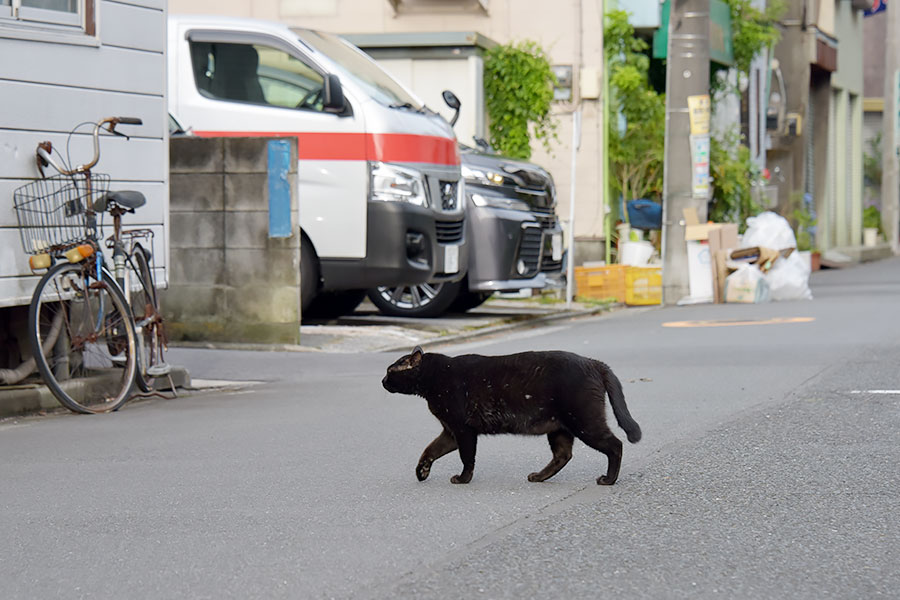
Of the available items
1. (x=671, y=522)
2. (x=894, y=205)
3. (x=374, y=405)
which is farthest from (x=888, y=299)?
(x=894, y=205)

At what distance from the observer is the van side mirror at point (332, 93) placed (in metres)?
11.6

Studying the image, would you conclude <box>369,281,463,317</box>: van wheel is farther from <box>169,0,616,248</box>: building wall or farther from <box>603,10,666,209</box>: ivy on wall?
<box>603,10,666,209</box>: ivy on wall

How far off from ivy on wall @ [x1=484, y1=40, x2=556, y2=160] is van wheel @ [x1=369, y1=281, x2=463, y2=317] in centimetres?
574

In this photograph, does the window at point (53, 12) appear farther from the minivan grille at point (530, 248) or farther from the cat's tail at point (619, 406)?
the minivan grille at point (530, 248)

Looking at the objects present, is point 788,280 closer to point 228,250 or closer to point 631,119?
point 631,119

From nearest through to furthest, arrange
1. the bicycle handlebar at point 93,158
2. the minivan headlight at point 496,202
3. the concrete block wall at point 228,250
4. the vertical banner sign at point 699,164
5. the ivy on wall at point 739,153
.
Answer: the bicycle handlebar at point 93,158
the concrete block wall at point 228,250
the minivan headlight at point 496,202
the vertical banner sign at point 699,164
the ivy on wall at point 739,153

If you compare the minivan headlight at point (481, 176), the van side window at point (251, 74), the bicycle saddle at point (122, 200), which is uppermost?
the van side window at point (251, 74)

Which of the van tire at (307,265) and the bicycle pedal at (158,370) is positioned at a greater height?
the van tire at (307,265)

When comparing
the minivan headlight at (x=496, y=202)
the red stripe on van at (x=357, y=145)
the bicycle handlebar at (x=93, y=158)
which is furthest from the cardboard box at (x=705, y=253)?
the bicycle handlebar at (x=93, y=158)

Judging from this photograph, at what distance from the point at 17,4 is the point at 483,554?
5249mm

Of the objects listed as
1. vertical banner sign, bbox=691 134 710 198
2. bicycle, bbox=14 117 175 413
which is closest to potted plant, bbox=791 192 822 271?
vertical banner sign, bbox=691 134 710 198

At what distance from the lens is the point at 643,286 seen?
59.2 ft

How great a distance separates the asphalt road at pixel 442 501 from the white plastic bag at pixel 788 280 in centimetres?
797

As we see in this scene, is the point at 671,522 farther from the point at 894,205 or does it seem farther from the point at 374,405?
the point at 894,205
